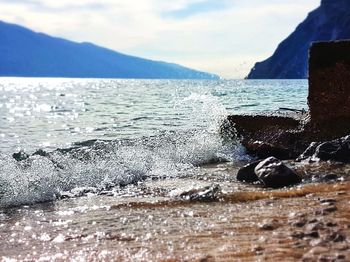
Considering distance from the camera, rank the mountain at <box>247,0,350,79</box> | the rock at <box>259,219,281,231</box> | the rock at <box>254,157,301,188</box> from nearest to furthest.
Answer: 1. the rock at <box>259,219,281,231</box>
2. the rock at <box>254,157,301,188</box>
3. the mountain at <box>247,0,350,79</box>

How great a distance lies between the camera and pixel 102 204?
731 centimetres

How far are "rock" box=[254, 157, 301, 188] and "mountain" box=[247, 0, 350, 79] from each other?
161 meters

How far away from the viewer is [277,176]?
7.59 m

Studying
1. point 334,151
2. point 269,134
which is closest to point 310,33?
point 269,134

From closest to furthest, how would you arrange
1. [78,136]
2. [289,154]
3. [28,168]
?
[28,168] < [289,154] < [78,136]

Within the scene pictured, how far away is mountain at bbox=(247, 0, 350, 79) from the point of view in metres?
167

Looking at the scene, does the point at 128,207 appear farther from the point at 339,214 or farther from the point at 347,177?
the point at 347,177

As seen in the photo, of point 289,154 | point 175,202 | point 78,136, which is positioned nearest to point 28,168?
point 175,202

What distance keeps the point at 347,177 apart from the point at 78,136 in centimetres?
1594

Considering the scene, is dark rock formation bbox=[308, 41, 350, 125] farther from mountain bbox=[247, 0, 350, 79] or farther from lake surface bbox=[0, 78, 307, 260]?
mountain bbox=[247, 0, 350, 79]

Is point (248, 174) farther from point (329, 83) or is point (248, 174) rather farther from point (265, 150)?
point (329, 83)

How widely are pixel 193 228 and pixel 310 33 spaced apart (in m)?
192

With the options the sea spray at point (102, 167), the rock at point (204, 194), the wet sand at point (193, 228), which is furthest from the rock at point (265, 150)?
the rock at point (204, 194)

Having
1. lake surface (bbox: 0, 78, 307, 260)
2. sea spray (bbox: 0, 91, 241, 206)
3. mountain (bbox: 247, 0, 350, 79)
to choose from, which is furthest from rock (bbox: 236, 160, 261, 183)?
mountain (bbox: 247, 0, 350, 79)
